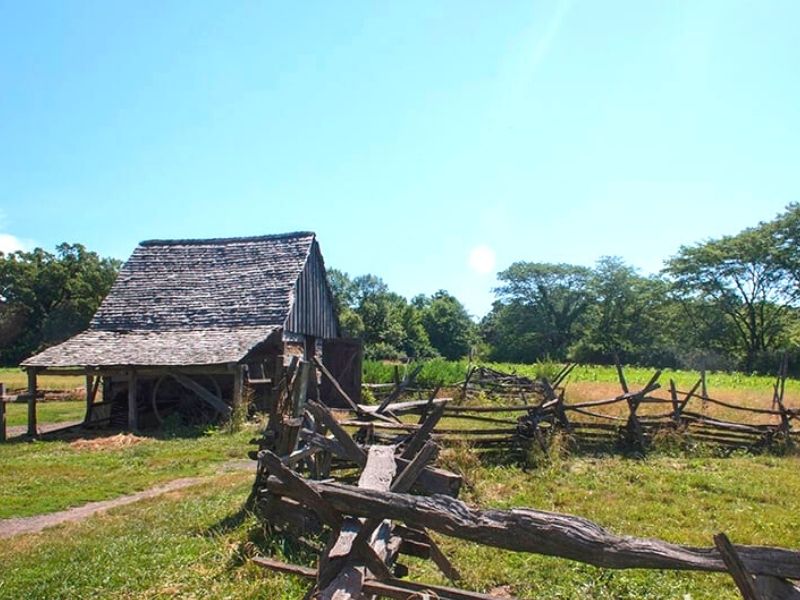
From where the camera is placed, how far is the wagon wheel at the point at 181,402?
16.5 metres

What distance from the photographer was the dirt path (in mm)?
7016

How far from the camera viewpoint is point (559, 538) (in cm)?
292

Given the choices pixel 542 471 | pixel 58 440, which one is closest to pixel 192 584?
pixel 542 471

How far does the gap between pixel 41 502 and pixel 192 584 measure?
15.4ft

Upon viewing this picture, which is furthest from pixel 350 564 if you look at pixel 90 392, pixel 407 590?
pixel 90 392

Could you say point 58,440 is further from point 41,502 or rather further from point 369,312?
point 369,312

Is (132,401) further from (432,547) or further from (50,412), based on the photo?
(432,547)

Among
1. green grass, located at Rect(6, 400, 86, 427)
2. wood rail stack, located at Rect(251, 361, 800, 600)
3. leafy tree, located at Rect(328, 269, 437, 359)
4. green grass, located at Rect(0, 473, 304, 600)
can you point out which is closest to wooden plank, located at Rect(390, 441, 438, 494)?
wood rail stack, located at Rect(251, 361, 800, 600)

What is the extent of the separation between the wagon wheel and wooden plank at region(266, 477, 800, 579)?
13.9 meters

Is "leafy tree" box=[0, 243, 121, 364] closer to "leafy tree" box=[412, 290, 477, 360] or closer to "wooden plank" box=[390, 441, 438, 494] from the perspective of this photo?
"leafy tree" box=[412, 290, 477, 360]

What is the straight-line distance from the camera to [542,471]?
30.8 feet

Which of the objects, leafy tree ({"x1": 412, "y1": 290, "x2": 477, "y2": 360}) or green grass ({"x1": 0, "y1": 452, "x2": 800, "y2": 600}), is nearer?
green grass ({"x1": 0, "y1": 452, "x2": 800, "y2": 600})

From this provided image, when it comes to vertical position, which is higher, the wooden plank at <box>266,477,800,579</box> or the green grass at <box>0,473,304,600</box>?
the wooden plank at <box>266,477,800,579</box>

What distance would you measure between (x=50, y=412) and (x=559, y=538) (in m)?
22.0
